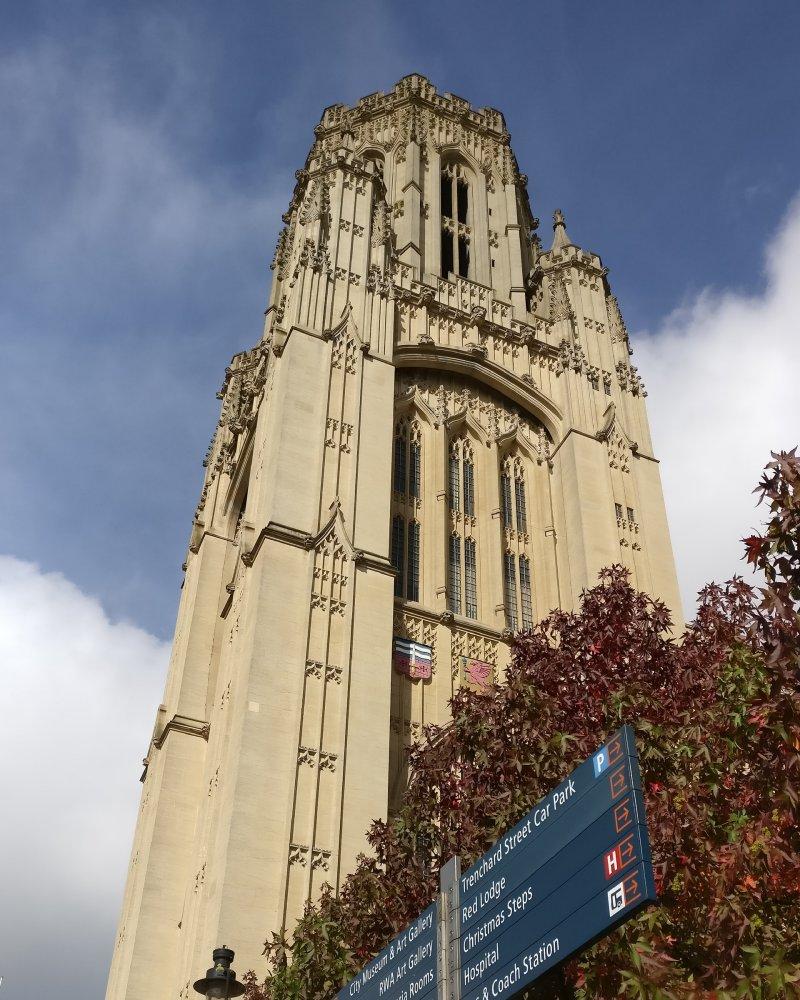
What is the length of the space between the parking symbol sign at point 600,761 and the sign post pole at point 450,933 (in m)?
1.57

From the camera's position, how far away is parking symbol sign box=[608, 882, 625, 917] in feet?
19.9

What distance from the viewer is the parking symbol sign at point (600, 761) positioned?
6699mm

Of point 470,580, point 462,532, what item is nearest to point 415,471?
point 462,532

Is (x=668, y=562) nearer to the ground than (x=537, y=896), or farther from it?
farther from it

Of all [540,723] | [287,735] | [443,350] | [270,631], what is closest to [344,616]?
Result: [270,631]

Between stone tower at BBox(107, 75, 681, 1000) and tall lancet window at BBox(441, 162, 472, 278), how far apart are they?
120 millimetres

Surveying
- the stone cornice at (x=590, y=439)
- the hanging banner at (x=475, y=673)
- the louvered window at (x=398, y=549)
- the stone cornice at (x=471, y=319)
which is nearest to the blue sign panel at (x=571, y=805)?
the hanging banner at (x=475, y=673)

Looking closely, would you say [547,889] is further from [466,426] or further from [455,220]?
[455,220]

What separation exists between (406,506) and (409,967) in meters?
19.4

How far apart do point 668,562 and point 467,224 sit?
56.5 feet

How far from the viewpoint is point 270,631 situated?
2094 centimetres

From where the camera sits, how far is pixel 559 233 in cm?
3934

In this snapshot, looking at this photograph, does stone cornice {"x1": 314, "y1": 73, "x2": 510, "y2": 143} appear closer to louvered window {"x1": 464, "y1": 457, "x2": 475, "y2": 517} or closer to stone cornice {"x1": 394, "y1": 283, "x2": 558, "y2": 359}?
stone cornice {"x1": 394, "y1": 283, "x2": 558, "y2": 359}

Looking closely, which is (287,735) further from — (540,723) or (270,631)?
(540,723)
